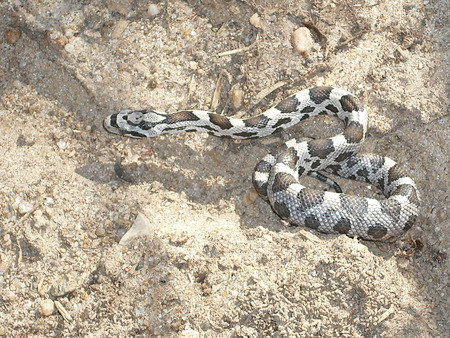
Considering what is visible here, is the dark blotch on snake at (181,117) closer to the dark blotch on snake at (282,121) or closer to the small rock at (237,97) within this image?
the small rock at (237,97)

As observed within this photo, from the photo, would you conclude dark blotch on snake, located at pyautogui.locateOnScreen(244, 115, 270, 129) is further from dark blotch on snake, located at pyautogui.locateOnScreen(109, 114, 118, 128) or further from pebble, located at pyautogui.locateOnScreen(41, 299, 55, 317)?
pebble, located at pyautogui.locateOnScreen(41, 299, 55, 317)

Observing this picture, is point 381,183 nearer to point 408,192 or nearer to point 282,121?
point 408,192

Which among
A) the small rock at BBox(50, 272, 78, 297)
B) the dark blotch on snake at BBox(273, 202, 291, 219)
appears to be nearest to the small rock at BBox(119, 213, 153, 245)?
the small rock at BBox(50, 272, 78, 297)

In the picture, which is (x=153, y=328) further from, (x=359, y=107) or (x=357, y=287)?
(x=359, y=107)

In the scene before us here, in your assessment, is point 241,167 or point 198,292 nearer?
point 198,292

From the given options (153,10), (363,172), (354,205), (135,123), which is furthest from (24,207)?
(363,172)

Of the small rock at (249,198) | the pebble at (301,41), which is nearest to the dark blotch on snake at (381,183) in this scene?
the small rock at (249,198)

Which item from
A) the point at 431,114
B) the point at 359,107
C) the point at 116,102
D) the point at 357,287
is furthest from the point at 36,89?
the point at 431,114
